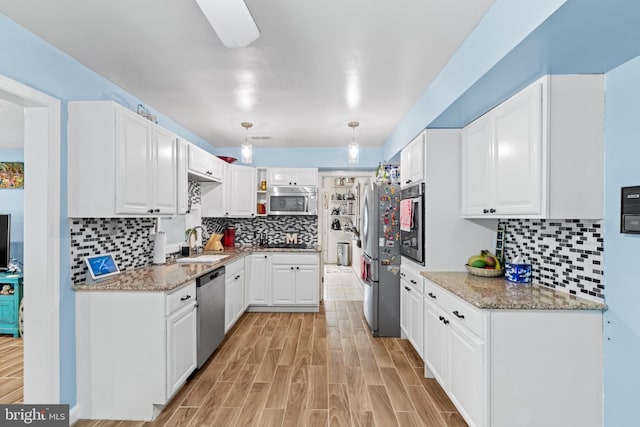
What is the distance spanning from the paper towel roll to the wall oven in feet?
7.89

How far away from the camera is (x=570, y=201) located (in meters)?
1.84

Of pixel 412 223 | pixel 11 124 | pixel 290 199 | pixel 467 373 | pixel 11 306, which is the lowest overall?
pixel 11 306

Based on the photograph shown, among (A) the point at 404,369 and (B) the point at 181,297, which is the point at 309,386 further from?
(B) the point at 181,297

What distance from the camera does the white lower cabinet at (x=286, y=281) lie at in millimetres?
4547

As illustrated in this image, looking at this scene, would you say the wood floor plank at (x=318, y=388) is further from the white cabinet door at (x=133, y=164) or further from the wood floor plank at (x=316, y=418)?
the white cabinet door at (x=133, y=164)

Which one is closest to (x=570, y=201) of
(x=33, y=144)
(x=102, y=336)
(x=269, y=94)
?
(x=269, y=94)

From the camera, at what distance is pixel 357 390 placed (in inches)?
102

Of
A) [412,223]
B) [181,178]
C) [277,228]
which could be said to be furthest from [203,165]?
[412,223]

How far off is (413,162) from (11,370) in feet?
13.4

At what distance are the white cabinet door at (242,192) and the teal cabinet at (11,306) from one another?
248 centimetres

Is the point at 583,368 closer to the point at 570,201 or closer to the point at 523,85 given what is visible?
the point at 570,201

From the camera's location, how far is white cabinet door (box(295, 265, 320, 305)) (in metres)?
4.54

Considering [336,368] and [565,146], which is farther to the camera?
[336,368]

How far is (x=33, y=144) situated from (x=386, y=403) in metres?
2.89
